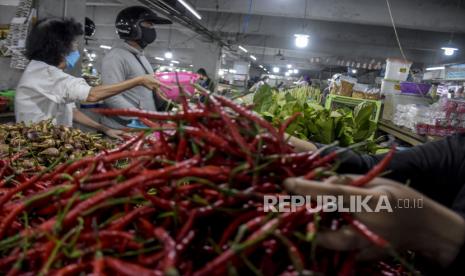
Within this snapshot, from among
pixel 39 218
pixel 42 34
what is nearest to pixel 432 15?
pixel 42 34

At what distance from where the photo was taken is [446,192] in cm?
151

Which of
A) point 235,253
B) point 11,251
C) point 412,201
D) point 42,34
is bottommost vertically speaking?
point 11,251

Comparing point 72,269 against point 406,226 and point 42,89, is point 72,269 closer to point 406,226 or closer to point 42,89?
point 406,226

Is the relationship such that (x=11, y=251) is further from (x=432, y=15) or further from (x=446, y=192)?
(x=432, y=15)

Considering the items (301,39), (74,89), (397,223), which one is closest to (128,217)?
(397,223)

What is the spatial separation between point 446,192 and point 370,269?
792 mm

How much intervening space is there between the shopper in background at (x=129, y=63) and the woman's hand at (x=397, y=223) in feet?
10.4

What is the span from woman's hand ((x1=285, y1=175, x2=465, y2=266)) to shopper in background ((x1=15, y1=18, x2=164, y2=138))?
2.48m

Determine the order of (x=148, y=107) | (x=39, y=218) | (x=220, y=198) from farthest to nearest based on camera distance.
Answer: (x=148, y=107) < (x=39, y=218) < (x=220, y=198)

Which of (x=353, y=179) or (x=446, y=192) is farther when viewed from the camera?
(x=446, y=192)

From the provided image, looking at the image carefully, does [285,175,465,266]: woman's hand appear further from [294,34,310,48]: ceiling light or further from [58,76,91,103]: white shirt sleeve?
[294,34,310,48]: ceiling light

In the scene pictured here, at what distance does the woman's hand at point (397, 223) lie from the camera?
32.5 inches

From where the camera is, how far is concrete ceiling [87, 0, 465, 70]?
29.4ft

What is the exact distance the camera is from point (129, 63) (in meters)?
3.90
